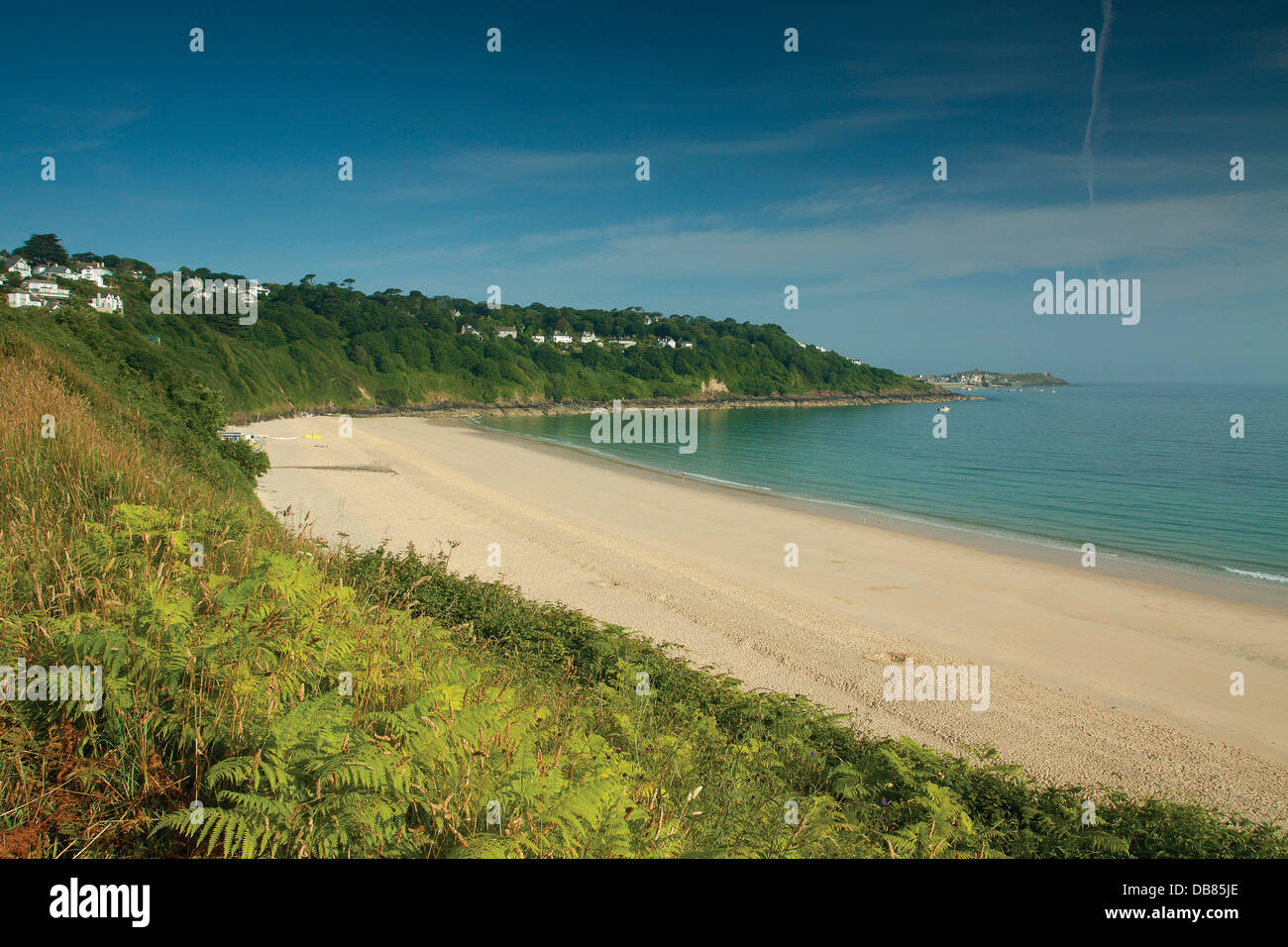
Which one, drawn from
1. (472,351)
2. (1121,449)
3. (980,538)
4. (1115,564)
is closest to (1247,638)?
(1115,564)

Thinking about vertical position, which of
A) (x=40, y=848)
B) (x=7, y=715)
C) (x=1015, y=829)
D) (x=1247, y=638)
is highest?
(x=7, y=715)

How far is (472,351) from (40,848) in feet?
410

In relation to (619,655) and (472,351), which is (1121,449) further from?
(472,351)

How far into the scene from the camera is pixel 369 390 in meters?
101

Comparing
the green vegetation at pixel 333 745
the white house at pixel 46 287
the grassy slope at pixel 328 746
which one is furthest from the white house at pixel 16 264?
the grassy slope at pixel 328 746

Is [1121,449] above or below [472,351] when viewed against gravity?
below

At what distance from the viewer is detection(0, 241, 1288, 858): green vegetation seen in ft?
8.29

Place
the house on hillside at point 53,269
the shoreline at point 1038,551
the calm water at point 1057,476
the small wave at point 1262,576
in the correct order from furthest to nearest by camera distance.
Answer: the house on hillside at point 53,269 → the calm water at point 1057,476 → the small wave at point 1262,576 → the shoreline at point 1038,551

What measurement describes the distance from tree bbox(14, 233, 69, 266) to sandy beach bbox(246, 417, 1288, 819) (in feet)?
367

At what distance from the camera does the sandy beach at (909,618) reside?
9508 mm

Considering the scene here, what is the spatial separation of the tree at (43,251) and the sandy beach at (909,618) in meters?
112

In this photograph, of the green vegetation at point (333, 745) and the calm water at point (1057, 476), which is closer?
the green vegetation at point (333, 745)

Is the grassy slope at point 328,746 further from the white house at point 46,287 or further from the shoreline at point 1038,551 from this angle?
the white house at point 46,287
